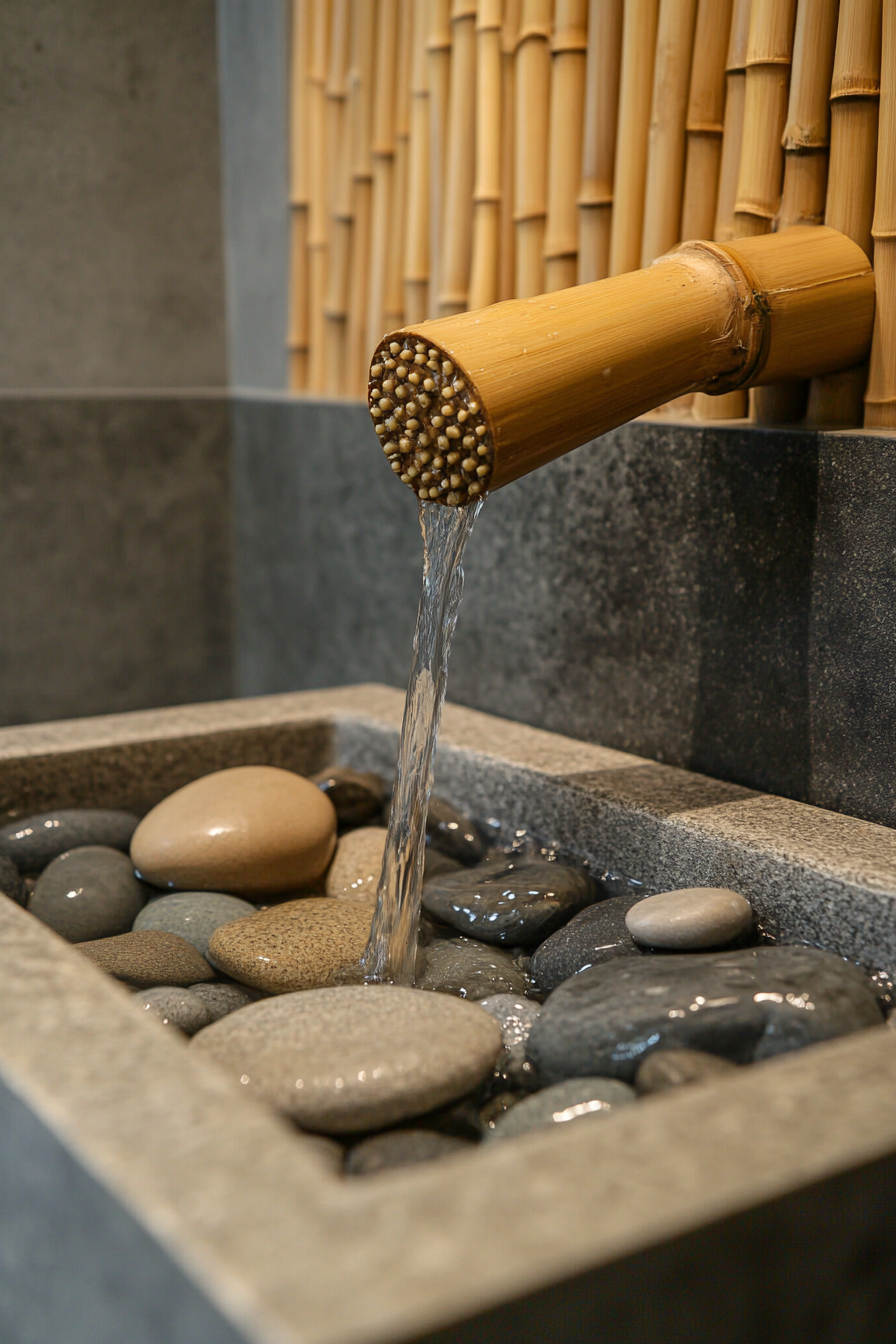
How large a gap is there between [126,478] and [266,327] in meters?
0.42

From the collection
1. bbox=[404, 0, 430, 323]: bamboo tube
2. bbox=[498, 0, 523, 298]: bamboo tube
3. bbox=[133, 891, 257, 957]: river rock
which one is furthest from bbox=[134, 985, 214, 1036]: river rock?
bbox=[404, 0, 430, 323]: bamboo tube

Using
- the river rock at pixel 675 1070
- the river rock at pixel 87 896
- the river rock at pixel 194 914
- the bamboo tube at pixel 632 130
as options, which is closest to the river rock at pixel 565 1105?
the river rock at pixel 675 1070

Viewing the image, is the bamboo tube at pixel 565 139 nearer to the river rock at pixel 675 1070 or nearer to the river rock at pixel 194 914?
the river rock at pixel 194 914

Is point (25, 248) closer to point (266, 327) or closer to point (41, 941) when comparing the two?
point (266, 327)

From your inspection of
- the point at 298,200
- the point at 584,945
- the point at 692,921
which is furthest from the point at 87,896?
the point at 298,200

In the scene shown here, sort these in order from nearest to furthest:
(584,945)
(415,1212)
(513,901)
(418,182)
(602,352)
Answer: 1. (415,1212)
2. (602,352)
3. (584,945)
4. (513,901)
5. (418,182)

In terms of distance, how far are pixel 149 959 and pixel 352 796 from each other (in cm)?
48

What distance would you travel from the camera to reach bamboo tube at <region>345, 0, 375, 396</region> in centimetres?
212

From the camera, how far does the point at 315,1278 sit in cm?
59

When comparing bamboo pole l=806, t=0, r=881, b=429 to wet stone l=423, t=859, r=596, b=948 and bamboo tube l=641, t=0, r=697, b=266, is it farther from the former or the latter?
wet stone l=423, t=859, r=596, b=948

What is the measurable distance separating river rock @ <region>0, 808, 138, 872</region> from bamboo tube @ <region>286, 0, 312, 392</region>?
3.59 feet

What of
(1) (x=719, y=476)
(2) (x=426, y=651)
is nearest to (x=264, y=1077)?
(2) (x=426, y=651)

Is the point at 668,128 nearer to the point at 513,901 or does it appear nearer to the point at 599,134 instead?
the point at 599,134

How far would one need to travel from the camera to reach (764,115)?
4.58 feet
